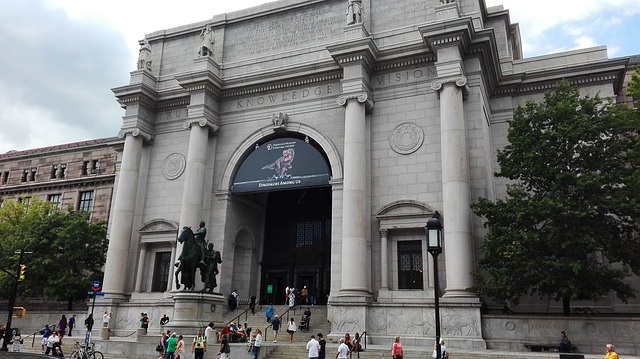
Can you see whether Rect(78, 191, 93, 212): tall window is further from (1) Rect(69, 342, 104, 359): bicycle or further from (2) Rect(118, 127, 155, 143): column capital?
(1) Rect(69, 342, 104, 359): bicycle

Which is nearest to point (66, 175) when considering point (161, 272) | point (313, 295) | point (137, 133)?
point (137, 133)

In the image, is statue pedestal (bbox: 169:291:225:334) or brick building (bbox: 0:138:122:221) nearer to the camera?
statue pedestal (bbox: 169:291:225:334)

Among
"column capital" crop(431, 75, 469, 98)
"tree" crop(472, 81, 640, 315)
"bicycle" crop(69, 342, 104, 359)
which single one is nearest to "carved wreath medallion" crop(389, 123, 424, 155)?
"column capital" crop(431, 75, 469, 98)

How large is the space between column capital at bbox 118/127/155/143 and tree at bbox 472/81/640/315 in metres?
21.9

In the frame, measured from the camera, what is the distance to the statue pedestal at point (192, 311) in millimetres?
23344

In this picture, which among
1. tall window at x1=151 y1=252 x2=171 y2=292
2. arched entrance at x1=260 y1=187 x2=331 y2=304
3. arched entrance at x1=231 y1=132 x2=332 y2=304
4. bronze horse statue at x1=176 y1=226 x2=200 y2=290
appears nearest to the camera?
bronze horse statue at x1=176 y1=226 x2=200 y2=290

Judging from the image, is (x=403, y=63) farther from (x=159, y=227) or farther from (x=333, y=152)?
(x=159, y=227)

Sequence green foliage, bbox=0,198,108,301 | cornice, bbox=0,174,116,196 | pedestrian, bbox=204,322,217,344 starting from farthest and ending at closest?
1. cornice, bbox=0,174,116,196
2. green foliage, bbox=0,198,108,301
3. pedestrian, bbox=204,322,217,344

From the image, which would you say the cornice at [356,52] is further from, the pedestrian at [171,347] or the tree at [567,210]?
the pedestrian at [171,347]

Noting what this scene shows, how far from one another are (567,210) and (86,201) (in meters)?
42.1

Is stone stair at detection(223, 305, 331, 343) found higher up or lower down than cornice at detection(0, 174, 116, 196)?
lower down

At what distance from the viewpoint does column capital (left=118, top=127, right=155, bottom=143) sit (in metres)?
33.9

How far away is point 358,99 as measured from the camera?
27875mm

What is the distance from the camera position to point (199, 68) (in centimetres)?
3312
